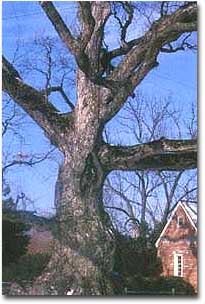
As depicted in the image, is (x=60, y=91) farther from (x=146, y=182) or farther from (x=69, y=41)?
(x=146, y=182)

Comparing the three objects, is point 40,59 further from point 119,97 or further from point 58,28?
point 119,97

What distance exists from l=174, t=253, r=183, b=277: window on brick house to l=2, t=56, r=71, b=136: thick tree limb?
739 millimetres

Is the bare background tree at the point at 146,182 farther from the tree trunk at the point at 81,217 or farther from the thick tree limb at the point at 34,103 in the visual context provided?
the thick tree limb at the point at 34,103

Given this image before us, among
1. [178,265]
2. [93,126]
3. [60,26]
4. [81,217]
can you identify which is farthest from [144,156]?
[60,26]

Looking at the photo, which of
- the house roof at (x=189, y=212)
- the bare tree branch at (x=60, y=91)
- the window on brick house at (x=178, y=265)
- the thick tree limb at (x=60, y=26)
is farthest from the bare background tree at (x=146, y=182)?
the thick tree limb at (x=60, y=26)

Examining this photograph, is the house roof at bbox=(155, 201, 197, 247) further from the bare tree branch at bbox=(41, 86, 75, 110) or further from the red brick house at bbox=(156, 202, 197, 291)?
the bare tree branch at bbox=(41, 86, 75, 110)

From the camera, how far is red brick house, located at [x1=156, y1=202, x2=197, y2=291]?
2.49 m

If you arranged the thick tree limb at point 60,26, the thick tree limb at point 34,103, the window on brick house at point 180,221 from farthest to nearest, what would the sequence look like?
the thick tree limb at point 34,103 → the thick tree limb at point 60,26 → the window on brick house at point 180,221

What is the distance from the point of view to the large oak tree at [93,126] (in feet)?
9.10

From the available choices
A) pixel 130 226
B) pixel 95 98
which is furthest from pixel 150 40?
pixel 130 226

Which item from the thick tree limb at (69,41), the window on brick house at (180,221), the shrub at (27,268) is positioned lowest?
the shrub at (27,268)

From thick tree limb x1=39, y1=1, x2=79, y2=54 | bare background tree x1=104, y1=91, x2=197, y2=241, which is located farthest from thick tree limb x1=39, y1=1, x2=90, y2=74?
bare background tree x1=104, y1=91, x2=197, y2=241

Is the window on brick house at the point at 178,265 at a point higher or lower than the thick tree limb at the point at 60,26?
lower

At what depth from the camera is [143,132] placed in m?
2.80
